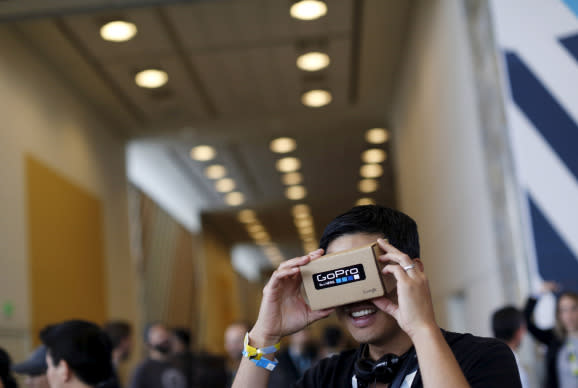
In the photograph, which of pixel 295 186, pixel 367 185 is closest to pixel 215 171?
pixel 295 186

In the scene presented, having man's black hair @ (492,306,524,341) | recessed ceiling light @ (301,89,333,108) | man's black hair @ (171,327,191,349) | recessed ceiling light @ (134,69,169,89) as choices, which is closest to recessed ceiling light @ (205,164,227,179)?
recessed ceiling light @ (301,89,333,108)

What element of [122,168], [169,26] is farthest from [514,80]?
[122,168]

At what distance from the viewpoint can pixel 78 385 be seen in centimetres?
238

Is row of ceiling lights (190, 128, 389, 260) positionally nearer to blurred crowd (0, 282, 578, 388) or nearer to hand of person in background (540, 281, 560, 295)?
blurred crowd (0, 282, 578, 388)

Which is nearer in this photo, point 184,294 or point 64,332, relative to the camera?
point 64,332

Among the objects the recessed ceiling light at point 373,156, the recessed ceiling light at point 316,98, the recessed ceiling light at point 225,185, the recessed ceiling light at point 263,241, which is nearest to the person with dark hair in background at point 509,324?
the recessed ceiling light at point 316,98

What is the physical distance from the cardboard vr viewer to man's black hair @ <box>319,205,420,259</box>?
71 millimetres

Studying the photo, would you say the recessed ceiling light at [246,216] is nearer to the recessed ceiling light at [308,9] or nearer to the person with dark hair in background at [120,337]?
the recessed ceiling light at [308,9]

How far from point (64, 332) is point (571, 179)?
8.66 feet

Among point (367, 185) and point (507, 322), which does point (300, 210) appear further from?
point (507, 322)

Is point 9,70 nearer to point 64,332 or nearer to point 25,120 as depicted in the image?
point 25,120

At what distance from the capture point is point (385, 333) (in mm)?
1585

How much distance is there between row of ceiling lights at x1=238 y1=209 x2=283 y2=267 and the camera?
15.6 m

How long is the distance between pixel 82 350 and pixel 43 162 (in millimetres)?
4734
